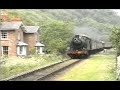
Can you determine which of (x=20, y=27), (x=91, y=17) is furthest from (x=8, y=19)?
(x=91, y=17)

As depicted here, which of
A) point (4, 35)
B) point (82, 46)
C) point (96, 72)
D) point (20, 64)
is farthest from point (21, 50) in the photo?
point (82, 46)

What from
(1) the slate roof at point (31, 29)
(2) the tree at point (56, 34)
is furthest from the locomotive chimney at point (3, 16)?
(2) the tree at point (56, 34)

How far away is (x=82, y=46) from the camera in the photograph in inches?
927

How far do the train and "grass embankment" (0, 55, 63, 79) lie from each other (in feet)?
20.5

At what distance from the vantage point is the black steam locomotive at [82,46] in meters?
21.7

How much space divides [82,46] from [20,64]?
34.1ft

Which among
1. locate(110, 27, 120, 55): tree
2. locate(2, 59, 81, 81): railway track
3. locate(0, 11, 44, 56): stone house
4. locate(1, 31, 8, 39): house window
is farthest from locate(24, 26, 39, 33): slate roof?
locate(110, 27, 120, 55): tree

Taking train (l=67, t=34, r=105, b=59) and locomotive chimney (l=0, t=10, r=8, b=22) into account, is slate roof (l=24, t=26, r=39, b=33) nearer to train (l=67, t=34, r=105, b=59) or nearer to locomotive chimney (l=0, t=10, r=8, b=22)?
locomotive chimney (l=0, t=10, r=8, b=22)

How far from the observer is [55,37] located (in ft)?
48.1

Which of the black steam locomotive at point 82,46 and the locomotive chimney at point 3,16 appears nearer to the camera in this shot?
the locomotive chimney at point 3,16

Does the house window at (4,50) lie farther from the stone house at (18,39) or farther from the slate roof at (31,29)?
the slate roof at (31,29)

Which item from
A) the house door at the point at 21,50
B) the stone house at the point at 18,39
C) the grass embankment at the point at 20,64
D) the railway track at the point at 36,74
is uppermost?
the stone house at the point at 18,39
